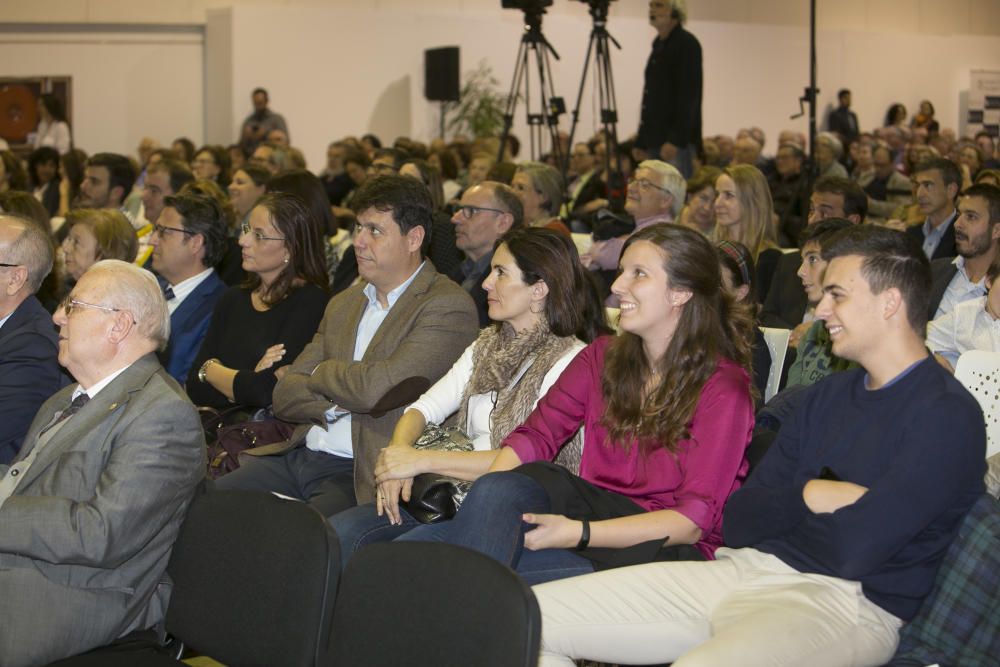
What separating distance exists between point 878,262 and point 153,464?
1.41 meters

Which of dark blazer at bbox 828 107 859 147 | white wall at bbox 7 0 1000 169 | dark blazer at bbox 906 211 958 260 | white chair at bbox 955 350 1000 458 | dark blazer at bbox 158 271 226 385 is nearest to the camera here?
white chair at bbox 955 350 1000 458

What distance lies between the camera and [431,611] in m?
1.75

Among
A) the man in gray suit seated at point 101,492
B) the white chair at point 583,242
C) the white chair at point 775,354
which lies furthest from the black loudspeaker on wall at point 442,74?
the man in gray suit seated at point 101,492

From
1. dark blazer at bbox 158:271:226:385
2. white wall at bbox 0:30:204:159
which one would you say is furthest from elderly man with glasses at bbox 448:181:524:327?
white wall at bbox 0:30:204:159

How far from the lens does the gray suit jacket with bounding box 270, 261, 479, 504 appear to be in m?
3.11

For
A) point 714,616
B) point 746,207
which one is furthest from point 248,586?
point 746,207

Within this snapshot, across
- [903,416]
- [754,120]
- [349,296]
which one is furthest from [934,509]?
[754,120]

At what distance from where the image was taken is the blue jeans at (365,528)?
2699 millimetres

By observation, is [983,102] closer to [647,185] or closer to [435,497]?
[647,185]

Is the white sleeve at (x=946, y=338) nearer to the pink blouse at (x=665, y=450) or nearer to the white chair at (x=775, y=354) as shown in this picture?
the white chair at (x=775, y=354)

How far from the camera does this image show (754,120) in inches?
554

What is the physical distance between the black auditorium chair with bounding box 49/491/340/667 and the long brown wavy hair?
0.78m

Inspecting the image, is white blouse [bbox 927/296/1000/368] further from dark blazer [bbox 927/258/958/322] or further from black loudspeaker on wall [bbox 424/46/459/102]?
black loudspeaker on wall [bbox 424/46/459/102]

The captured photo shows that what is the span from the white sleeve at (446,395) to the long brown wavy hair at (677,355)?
22.8 inches
